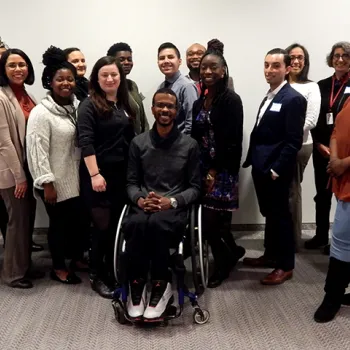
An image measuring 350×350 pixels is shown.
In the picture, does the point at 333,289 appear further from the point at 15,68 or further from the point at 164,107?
the point at 15,68

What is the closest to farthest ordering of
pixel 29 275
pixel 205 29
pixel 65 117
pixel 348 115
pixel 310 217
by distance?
pixel 348 115 < pixel 65 117 < pixel 29 275 < pixel 205 29 < pixel 310 217

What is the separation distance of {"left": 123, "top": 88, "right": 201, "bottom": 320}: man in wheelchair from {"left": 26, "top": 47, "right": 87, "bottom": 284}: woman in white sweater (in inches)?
15.4

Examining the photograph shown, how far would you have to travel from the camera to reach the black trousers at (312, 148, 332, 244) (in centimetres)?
314

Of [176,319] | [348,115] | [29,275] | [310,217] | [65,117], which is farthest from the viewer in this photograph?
[310,217]

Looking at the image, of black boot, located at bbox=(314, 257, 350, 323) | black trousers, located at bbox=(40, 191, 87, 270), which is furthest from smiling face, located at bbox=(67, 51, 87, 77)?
black boot, located at bbox=(314, 257, 350, 323)

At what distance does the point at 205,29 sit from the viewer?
11.2ft

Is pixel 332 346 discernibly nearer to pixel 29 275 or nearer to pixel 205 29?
pixel 29 275

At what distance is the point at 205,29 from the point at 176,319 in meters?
2.39

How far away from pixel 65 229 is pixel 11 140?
686 mm

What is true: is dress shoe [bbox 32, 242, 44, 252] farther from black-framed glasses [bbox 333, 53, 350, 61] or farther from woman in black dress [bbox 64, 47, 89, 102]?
black-framed glasses [bbox 333, 53, 350, 61]

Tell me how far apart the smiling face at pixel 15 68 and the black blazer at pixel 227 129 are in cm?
114

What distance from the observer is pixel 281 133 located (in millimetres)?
2473

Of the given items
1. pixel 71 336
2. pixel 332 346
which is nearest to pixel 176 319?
pixel 71 336

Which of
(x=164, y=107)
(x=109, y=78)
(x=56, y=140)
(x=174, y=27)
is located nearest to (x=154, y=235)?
(x=164, y=107)
